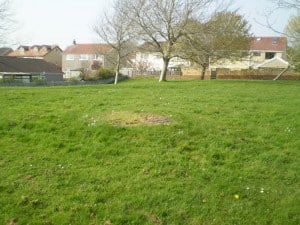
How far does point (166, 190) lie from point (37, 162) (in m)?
2.58

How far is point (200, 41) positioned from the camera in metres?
31.2

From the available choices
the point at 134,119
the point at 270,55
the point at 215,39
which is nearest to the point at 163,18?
the point at 215,39

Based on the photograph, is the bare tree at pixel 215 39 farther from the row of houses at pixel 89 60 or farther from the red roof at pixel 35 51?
the red roof at pixel 35 51

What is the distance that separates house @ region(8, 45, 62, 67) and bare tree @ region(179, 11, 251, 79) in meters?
57.3

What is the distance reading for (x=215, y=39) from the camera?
34531mm

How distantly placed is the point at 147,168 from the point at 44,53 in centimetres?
8497

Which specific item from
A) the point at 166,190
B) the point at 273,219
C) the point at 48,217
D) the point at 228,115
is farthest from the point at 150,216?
the point at 228,115

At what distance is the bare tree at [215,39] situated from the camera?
3052cm

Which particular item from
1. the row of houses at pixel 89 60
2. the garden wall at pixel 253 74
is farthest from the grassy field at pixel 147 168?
the garden wall at pixel 253 74

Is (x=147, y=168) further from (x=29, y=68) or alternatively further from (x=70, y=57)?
(x=70, y=57)

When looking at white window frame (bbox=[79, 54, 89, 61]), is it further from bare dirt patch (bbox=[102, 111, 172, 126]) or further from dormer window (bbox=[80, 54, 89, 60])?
bare dirt patch (bbox=[102, 111, 172, 126])

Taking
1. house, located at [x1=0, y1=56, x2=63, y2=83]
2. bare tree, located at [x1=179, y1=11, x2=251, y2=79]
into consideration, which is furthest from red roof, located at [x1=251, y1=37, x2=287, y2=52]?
house, located at [x1=0, y1=56, x2=63, y2=83]

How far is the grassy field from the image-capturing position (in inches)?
204

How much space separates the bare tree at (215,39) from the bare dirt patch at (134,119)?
A: 21.7 metres
